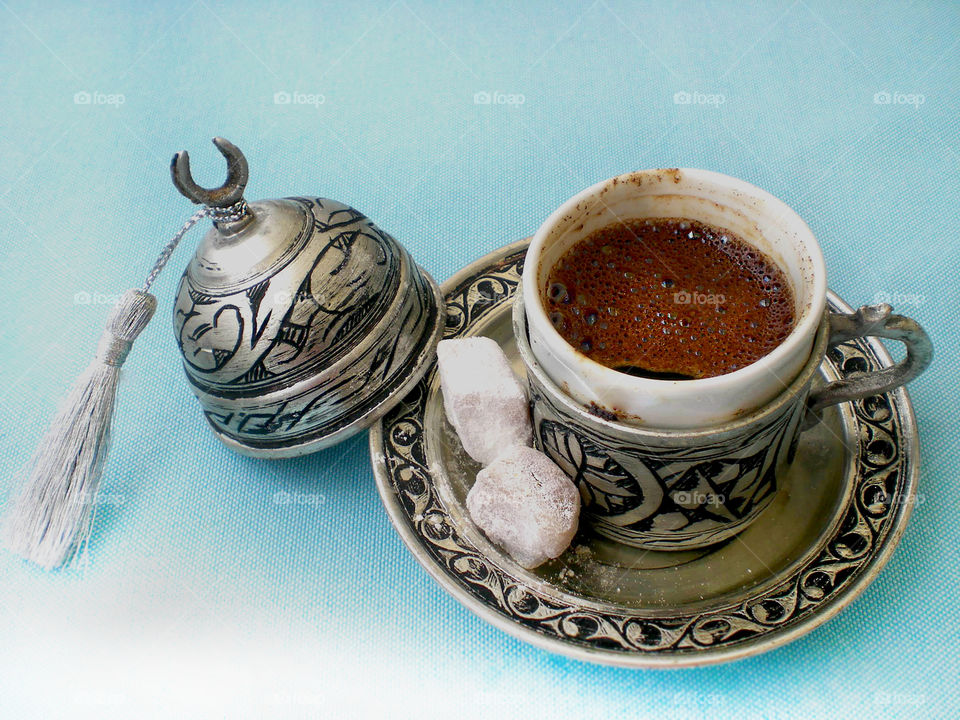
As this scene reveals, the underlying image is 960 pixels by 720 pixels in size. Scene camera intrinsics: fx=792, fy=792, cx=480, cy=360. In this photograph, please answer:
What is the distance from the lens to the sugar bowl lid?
106cm

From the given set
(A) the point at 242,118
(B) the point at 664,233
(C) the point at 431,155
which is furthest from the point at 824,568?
(A) the point at 242,118

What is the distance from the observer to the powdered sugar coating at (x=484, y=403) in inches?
42.1

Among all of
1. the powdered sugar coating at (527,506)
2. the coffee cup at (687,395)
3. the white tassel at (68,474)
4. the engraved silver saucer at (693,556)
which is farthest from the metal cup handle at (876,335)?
the white tassel at (68,474)

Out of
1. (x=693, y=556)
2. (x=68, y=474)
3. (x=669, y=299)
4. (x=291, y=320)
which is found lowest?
(x=68, y=474)

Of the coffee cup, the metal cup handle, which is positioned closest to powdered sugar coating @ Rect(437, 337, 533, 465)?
the coffee cup

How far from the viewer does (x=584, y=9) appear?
2.08 metres

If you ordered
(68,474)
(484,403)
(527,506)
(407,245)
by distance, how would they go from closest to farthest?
1. (527,506)
2. (484,403)
3. (68,474)
4. (407,245)

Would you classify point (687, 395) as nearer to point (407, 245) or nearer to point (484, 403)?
point (484, 403)

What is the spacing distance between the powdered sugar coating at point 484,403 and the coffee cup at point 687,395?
0.15 feet

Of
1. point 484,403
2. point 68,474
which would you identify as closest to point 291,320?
point 484,403

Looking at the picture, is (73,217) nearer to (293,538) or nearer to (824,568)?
(293,538)

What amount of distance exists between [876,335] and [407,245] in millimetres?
984

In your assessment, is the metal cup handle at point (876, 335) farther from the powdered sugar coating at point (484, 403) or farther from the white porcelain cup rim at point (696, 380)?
the powdered sugar coating at point (484, 403)

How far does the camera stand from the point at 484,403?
107 cm
